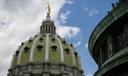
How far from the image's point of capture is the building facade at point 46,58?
79062 millimetres

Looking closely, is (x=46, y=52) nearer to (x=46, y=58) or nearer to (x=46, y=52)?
(x=46, y=52)

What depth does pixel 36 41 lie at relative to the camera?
283 ft

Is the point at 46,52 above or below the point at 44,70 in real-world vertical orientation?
above

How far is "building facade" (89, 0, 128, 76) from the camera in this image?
15422 mm

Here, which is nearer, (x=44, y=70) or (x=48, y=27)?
(x=44, y=70)

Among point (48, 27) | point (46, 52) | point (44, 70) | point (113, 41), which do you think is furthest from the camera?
point (48, 27)

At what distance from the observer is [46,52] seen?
270ft

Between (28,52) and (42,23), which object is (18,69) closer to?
(28,52)

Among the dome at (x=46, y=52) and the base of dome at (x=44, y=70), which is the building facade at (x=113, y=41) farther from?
the dome at (x=46, y=52)

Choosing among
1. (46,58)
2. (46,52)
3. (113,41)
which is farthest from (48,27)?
(113,41)

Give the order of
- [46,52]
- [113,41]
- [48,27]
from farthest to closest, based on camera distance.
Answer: [48,27]
[46,52]
[113,41]

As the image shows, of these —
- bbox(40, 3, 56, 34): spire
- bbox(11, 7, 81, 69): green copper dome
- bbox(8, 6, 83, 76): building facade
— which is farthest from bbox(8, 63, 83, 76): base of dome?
bbox(40, 3, 56, 34): spire

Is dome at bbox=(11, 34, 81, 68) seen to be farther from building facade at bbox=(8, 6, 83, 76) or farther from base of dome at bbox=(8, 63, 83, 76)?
base of dome at bbox=(8, 63, 83, 76)

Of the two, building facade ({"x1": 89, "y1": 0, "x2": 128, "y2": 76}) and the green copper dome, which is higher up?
the green copper dome
